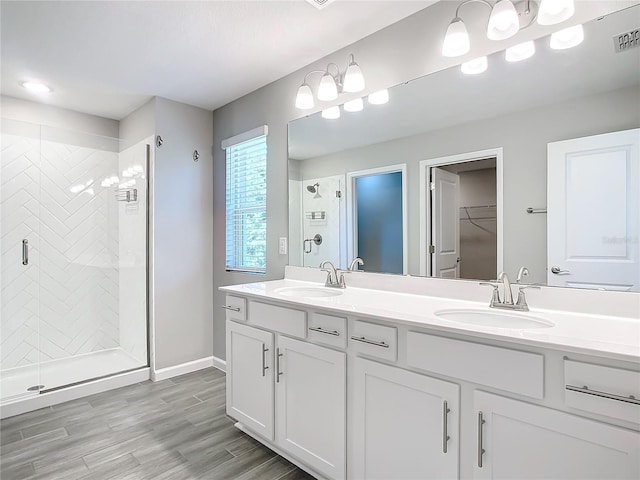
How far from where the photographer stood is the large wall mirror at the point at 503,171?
1336mm

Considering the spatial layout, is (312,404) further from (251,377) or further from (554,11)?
(554,11)

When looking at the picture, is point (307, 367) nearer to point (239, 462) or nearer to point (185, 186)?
point (239, 462)

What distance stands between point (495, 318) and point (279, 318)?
1007 mm

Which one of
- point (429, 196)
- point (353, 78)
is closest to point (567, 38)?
point (429, 196)

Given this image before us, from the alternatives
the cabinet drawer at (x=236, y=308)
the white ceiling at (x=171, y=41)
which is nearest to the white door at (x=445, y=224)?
the white ceiling at (x=171, y=41)

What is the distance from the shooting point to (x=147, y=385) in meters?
2.90

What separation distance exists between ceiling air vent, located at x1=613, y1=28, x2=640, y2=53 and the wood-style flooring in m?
2.31

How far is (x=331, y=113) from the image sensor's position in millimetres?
2312

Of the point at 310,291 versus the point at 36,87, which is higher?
the point at 36,87

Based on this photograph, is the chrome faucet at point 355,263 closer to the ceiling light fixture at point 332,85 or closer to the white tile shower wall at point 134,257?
the ceiling light fixture at point 332,85

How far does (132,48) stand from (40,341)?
8.43ft

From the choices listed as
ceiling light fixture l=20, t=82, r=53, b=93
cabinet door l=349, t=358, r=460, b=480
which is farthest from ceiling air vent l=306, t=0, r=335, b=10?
ceiling light fixture l=20, t=82, r=53, b=93

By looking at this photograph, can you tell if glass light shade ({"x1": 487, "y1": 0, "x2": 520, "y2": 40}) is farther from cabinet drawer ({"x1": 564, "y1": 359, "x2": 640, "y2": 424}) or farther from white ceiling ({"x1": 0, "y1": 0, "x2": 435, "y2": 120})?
cabinet drawer ({"x1": 564, "y1": 359, "x2": 640, "y2": 424})

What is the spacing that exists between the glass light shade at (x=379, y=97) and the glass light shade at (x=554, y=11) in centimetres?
78
